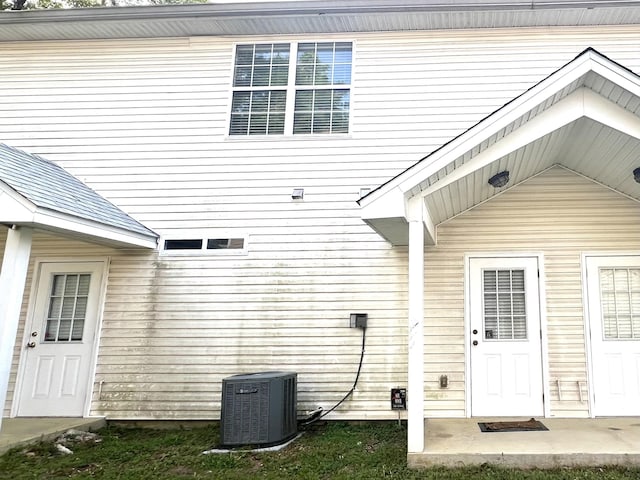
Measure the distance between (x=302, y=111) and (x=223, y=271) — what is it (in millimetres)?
2502

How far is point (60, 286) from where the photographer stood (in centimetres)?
605

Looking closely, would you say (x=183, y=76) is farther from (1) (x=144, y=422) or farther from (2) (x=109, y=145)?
(1) (x=144, y=422)

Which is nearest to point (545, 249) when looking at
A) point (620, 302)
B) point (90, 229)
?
point (620, 302)

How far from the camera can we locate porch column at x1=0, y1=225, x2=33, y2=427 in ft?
14.7

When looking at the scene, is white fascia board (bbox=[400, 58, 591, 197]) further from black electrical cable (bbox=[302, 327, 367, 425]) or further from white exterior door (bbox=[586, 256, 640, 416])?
white exterior door (bbox=[586, 256, 640, 416])

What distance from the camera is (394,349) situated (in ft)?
18.1

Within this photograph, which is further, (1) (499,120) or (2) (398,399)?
(2) (398,399)

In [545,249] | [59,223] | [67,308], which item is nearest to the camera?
[59,223]

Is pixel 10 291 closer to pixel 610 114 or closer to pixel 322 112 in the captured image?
pixel 322 112

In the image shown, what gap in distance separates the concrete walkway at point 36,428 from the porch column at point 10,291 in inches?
15.2

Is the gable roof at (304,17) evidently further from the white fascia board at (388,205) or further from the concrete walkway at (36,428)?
the concrete walkway at (36,428)

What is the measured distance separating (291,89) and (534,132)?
344 centimetres

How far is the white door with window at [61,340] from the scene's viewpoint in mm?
5645

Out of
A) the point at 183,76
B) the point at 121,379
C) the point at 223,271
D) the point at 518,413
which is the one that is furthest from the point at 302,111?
the point at 518,413
